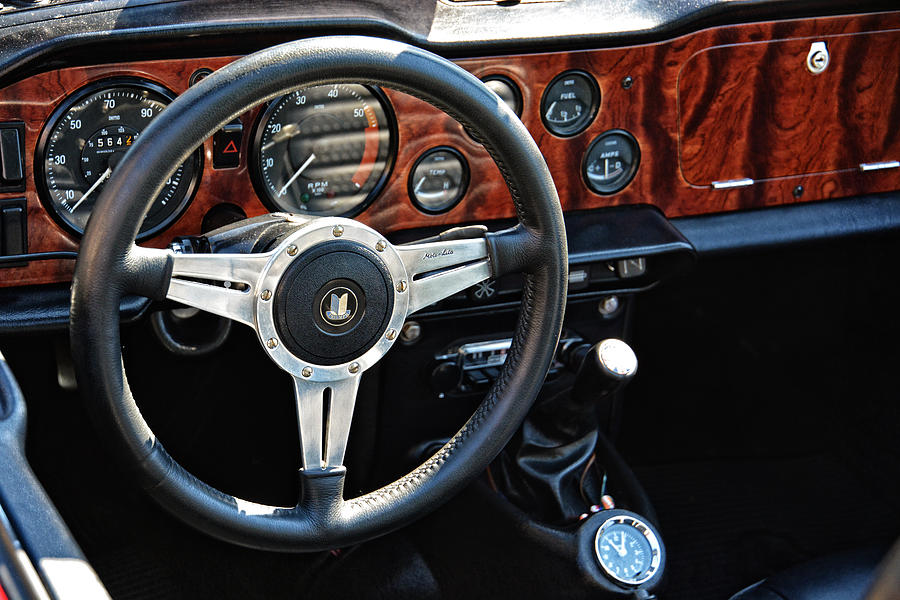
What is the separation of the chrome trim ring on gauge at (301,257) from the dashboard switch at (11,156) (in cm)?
55

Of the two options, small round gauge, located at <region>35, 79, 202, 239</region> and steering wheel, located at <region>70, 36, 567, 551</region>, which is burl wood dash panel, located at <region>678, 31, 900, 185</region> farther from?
small round gauge, located at <region>35, 79, 202, 239</region>

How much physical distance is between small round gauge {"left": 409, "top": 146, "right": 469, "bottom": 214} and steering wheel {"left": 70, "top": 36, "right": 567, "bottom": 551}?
393 mm

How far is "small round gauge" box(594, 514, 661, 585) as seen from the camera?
1.82 metres

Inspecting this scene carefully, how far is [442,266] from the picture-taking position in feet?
4.91

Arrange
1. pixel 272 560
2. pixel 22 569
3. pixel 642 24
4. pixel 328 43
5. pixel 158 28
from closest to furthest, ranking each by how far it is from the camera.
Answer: pixel 22 569 → pixel 328 43 → pixel 158 28 → pixel 642 24 → pixel 272 560

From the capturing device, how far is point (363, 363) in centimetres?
147

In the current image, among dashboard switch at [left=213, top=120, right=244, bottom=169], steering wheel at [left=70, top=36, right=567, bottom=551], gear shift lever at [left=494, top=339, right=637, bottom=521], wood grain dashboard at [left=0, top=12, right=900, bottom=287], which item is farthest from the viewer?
gear shift lever at [left=494, top=339, right=637, bottom=521]

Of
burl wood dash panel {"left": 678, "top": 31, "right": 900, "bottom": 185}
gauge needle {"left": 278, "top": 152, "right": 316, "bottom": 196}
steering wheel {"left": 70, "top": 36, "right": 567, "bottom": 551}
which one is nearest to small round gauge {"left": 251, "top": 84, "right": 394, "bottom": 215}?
gauge needle {"left": 278, "top": 152, "right": 316, "bottom": 196}

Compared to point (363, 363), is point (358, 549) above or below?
below

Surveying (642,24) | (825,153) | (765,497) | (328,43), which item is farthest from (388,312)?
(765,497)

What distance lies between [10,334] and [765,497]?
1834 millimetres

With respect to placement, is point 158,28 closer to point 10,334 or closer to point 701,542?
point 10,334

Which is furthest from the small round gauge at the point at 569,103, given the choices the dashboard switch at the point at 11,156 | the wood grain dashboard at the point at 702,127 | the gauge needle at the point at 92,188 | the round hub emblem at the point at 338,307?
the dashboard switch at the point at 11,156

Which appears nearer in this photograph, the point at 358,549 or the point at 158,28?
the point at 158,28
